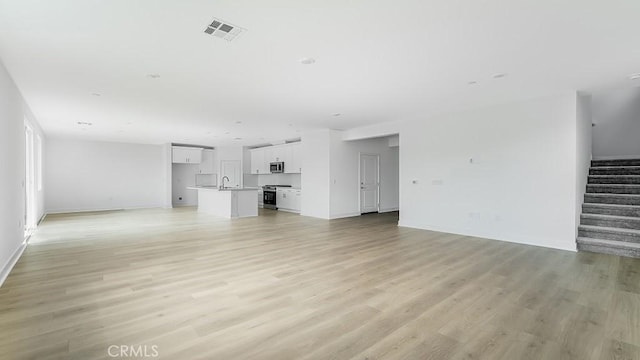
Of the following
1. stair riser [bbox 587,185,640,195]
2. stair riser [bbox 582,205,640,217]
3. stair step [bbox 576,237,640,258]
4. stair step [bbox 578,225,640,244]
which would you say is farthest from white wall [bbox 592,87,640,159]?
stair step [bbox 576,237,640,258]

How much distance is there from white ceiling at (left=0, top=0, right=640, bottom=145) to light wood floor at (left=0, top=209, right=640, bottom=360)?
2.50m

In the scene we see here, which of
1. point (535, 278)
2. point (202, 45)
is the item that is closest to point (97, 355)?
point (202, 45)

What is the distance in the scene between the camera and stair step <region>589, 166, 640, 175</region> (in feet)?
19.1

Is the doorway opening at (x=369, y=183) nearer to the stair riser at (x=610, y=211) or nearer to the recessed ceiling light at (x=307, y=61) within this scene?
the stair riser at (x=610, y=211)

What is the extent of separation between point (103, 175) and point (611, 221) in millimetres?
13842

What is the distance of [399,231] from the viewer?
21.2ft

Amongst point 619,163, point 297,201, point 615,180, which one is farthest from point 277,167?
point 619,163

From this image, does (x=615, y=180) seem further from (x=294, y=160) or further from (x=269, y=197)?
(x=269, y=197)

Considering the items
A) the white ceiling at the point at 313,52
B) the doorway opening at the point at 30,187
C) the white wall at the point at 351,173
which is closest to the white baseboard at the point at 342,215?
the white wall at the point at 351,173

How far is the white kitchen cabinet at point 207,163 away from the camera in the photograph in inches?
501

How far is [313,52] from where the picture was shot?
325cm

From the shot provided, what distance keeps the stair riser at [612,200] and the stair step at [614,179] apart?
0.66m

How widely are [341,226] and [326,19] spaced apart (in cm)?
521

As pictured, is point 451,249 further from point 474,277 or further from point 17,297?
point 17,297
